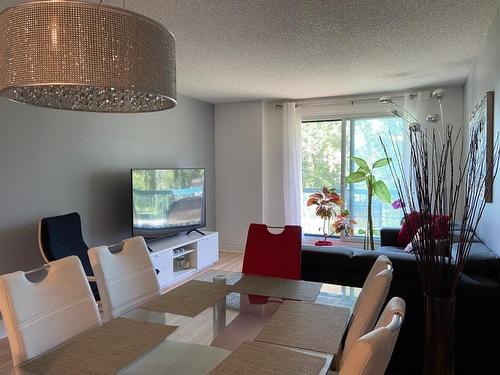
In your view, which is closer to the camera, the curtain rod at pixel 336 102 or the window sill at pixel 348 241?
the curtain rod at pixel 336 102

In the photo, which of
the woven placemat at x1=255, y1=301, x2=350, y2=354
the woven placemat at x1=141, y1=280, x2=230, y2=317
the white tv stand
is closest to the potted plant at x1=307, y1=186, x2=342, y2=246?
the white tv stand

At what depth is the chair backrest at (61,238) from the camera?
2.93 m

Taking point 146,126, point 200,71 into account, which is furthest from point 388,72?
point 146,126

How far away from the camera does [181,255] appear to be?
446 centimetres

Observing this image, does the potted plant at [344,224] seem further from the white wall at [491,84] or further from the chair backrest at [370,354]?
the chair backrest at [370,354]

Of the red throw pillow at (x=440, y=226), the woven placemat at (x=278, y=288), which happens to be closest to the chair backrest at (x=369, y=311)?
the woven placemat at (x=278, y=288)

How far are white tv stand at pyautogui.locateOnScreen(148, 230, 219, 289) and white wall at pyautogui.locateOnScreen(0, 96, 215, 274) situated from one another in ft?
1.75

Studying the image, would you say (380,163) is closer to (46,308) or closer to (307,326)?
(307,326)

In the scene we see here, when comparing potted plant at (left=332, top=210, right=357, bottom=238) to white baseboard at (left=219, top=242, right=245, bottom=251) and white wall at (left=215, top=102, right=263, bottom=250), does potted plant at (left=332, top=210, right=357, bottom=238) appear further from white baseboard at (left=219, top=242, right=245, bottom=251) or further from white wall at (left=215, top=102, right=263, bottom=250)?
white baseboard at (left=219, top=242, right=245, bottom=251)

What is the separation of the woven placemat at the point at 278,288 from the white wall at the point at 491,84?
4.66ft

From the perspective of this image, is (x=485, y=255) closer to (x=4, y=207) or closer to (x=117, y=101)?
(x=117, y=101)

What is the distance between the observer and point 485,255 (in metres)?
2.24

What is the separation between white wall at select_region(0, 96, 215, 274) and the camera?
296 cm

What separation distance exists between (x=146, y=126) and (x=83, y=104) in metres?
3.07
